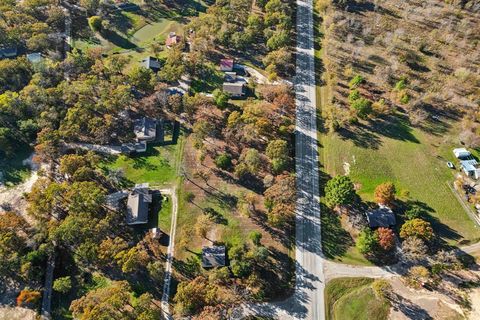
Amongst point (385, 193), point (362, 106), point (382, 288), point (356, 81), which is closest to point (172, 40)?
point (356, 81)

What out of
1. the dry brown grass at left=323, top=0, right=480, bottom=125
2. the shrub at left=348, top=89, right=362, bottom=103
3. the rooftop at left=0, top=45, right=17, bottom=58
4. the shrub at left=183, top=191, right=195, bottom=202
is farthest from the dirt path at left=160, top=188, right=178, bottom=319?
the rooftop at left=0, top=45, right=17, bottom=58

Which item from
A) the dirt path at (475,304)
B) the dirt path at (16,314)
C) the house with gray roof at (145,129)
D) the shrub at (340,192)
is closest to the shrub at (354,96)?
the shrub at (340,192)

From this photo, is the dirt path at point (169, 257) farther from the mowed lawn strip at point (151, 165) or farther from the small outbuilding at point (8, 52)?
the small outbuilding at point (8, 52)

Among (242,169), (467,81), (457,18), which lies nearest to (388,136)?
(467,81)

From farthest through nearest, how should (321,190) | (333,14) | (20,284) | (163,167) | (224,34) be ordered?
(333,14) < (224,34) < (163,167) < (321,190) < (20,284)

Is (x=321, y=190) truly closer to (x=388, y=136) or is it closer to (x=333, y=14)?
(x=388, y=136)

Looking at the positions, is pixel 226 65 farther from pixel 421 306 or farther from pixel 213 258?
pixel 421 306
